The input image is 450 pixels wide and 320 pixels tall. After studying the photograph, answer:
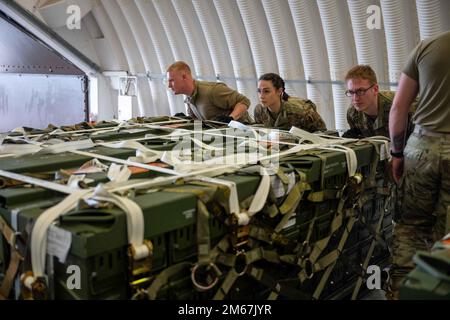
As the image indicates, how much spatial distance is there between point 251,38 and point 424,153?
3389mm

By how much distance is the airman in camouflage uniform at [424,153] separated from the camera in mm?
2684

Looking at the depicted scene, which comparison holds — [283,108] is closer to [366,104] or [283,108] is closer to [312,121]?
[312,121]

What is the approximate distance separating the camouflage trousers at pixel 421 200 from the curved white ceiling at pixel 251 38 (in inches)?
74.7

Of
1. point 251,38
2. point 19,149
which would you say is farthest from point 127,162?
point 251,38

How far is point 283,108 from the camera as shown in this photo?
4.35 meters

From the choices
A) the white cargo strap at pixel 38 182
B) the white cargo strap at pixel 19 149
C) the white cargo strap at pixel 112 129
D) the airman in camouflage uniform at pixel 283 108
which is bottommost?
the white cargo strap at pixel 38 182

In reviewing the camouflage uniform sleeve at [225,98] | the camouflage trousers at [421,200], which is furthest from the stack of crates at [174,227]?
the camouflage uniform sleeve at [225,98]

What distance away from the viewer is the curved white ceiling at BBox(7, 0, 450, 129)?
183 inches

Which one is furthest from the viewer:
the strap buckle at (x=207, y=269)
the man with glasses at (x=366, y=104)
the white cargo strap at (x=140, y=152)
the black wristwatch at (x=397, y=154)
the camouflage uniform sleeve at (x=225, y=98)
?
the camouflage uniform sleeve at (x=225, y=98)

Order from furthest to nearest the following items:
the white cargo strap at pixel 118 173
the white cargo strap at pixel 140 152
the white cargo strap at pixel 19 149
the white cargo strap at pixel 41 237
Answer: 1. the white cargo strap at pixel 19 149
2. the white cargo strap at pixel 140 152
3. the white cargo strap at pixel 118 173
4. the white cargo strap at pixel 41 237

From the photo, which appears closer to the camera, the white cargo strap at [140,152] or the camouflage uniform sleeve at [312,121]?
the white cargo strap at [140,152]

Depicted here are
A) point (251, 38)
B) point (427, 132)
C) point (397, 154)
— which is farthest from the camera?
point (251, 38)

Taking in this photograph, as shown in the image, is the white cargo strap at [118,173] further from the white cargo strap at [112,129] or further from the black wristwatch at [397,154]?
the black wristwatch at [397,154]

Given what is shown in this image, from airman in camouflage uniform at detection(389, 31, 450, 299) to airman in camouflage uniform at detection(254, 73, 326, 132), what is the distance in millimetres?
1282
